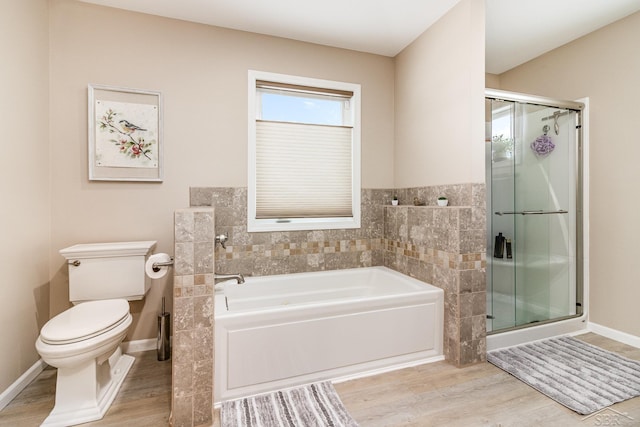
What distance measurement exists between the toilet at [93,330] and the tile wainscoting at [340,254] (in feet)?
1.53

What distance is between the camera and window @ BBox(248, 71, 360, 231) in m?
2.67

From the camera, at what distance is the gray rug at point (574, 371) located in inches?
68.7

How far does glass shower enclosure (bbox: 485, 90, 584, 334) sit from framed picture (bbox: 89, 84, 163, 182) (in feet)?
8.80

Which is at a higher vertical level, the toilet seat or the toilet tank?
the toilet tank

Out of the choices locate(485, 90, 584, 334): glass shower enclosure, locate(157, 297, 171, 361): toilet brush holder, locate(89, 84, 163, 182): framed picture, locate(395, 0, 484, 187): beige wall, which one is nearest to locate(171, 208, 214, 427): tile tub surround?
locate(157, 297, 171, 361): toilet brush holder

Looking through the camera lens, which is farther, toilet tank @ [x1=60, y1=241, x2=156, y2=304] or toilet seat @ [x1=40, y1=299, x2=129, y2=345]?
toilet tank @ [x1=60, y1=241, x2=156, y2=304]

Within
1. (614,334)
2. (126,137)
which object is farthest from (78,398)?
(614,334)

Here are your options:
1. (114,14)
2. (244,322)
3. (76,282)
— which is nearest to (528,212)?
(244,322)

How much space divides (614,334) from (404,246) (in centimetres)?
190

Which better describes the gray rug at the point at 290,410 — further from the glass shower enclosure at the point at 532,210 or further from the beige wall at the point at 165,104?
the glass shower enclosure at the point at 532,210

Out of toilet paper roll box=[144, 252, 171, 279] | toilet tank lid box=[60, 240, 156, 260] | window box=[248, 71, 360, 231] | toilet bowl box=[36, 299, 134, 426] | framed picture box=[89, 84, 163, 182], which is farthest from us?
window box=[248, 71, 360, 231]

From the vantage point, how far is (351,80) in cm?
291

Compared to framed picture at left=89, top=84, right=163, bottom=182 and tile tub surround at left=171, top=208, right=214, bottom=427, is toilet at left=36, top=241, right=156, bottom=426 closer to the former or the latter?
tile tub surround at left=171, top=208, right=214, bottom=427

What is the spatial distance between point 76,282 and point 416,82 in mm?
3127
